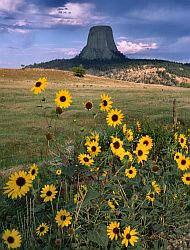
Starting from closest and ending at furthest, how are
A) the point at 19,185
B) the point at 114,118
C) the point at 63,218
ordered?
the point at 19,185, the point at 63,218, the point at 114,118

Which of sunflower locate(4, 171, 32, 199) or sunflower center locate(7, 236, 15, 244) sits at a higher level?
sunflower locate(4, 171, 32, 199)

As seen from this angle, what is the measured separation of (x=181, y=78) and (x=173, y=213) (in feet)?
595

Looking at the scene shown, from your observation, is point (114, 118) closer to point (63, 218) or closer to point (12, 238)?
point (63, 218)

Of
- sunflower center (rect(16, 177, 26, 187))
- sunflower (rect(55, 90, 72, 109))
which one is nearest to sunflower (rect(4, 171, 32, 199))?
sunflower center (rect(16, 177, 26, 187))

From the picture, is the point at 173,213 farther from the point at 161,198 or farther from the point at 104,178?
the point at 104,178

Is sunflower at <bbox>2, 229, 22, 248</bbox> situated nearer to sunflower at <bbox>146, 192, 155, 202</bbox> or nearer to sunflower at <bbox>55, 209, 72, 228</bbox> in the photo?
sunflower at <bbox>55, 209, 72, 228</bbox>

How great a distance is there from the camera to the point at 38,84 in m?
3.74

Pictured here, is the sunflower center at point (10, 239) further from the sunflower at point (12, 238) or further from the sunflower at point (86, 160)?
the sunflower at point (86, 160)

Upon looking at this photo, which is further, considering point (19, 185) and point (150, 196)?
point (150, 196)

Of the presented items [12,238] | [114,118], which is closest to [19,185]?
[12,238]

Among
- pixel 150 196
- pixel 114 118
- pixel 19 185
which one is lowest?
pixel 150 196

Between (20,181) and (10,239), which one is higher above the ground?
(20,181)

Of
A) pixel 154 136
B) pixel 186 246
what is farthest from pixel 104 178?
pixel 154 136

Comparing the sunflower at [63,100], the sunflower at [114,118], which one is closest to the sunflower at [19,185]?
the sunflower at [63,100]
